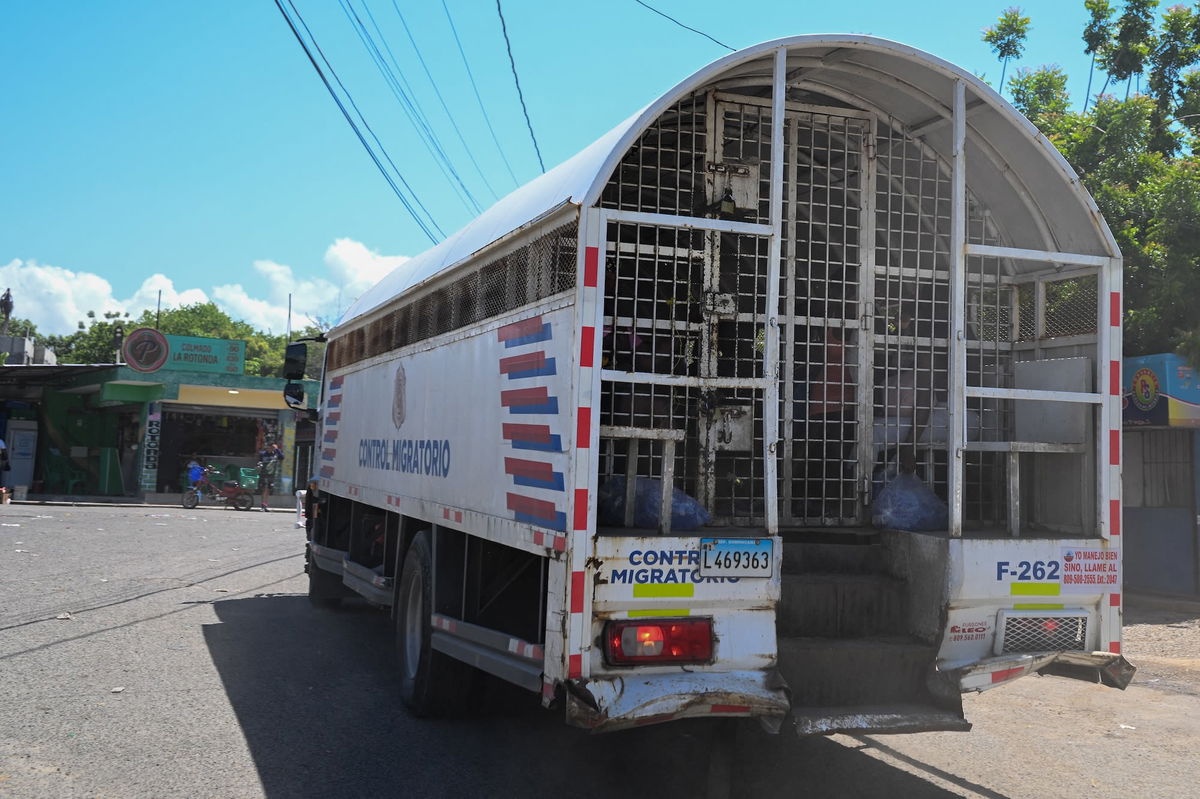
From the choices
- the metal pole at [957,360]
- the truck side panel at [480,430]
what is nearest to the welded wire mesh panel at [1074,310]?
the metal pole at [957,360]

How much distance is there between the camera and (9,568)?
13094mm

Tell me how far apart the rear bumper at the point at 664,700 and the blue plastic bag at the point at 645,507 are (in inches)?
31.8

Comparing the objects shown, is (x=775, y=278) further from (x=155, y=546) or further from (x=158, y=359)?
(x=158, y=359)

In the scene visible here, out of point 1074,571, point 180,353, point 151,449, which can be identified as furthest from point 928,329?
point 151,449

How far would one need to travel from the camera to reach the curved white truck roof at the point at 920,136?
4961mm

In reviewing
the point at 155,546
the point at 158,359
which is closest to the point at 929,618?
the point at 155,546

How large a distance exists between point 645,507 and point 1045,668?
6.96ft

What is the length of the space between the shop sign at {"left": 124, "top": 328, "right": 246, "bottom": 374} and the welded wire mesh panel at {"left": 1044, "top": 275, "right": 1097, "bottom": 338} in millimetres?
29307

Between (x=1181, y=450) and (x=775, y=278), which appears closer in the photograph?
(x=775, y=278)

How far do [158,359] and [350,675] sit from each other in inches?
1046

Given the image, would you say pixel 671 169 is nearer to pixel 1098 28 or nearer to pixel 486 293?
pixel 486 293

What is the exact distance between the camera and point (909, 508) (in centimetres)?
576

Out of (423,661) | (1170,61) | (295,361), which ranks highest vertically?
(1170,61)

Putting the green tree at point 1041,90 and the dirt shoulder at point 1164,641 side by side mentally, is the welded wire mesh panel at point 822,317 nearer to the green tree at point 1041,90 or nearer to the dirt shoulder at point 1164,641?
the dirt shoulder at point 1164,641
